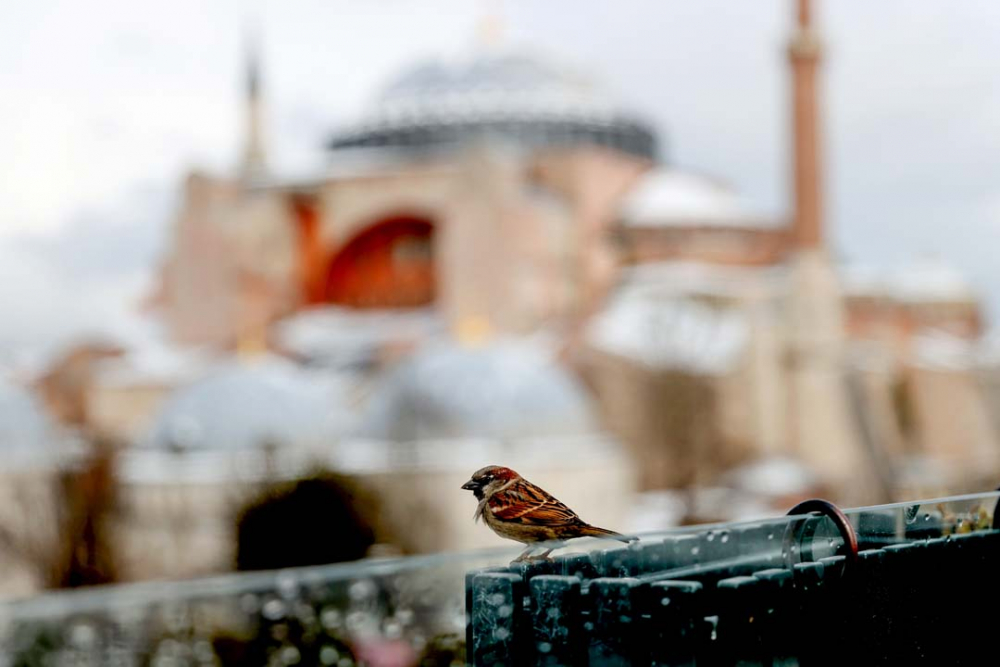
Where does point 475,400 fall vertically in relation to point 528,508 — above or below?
below

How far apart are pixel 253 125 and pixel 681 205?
765 centimetres

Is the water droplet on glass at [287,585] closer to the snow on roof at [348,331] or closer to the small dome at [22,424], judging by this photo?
the small dome at [22,424]

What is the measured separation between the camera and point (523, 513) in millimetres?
1552

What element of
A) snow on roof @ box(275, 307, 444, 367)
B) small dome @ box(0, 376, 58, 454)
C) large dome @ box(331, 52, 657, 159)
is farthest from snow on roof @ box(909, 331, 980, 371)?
small dome @ box(0, 376, 58, 454)

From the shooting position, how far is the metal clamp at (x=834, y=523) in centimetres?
154

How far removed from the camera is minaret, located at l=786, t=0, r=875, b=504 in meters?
19.9

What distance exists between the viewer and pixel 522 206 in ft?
68.9

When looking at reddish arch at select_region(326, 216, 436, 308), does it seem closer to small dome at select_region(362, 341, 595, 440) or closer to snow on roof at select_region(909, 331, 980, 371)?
snow on roof at select_region(909, 331, 980, 371)

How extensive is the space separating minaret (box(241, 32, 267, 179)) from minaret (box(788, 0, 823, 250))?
9.25m

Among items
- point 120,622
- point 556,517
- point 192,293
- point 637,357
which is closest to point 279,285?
point 192,293

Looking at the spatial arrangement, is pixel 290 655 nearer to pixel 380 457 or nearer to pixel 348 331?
pixel 380 457

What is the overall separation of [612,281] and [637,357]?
3.52 m

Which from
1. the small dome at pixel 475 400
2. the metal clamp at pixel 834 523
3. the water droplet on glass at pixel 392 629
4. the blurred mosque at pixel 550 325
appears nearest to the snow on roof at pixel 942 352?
the blurred mosque at pixel 550 325

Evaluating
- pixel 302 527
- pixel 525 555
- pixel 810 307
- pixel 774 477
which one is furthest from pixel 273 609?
pixel 810 307
